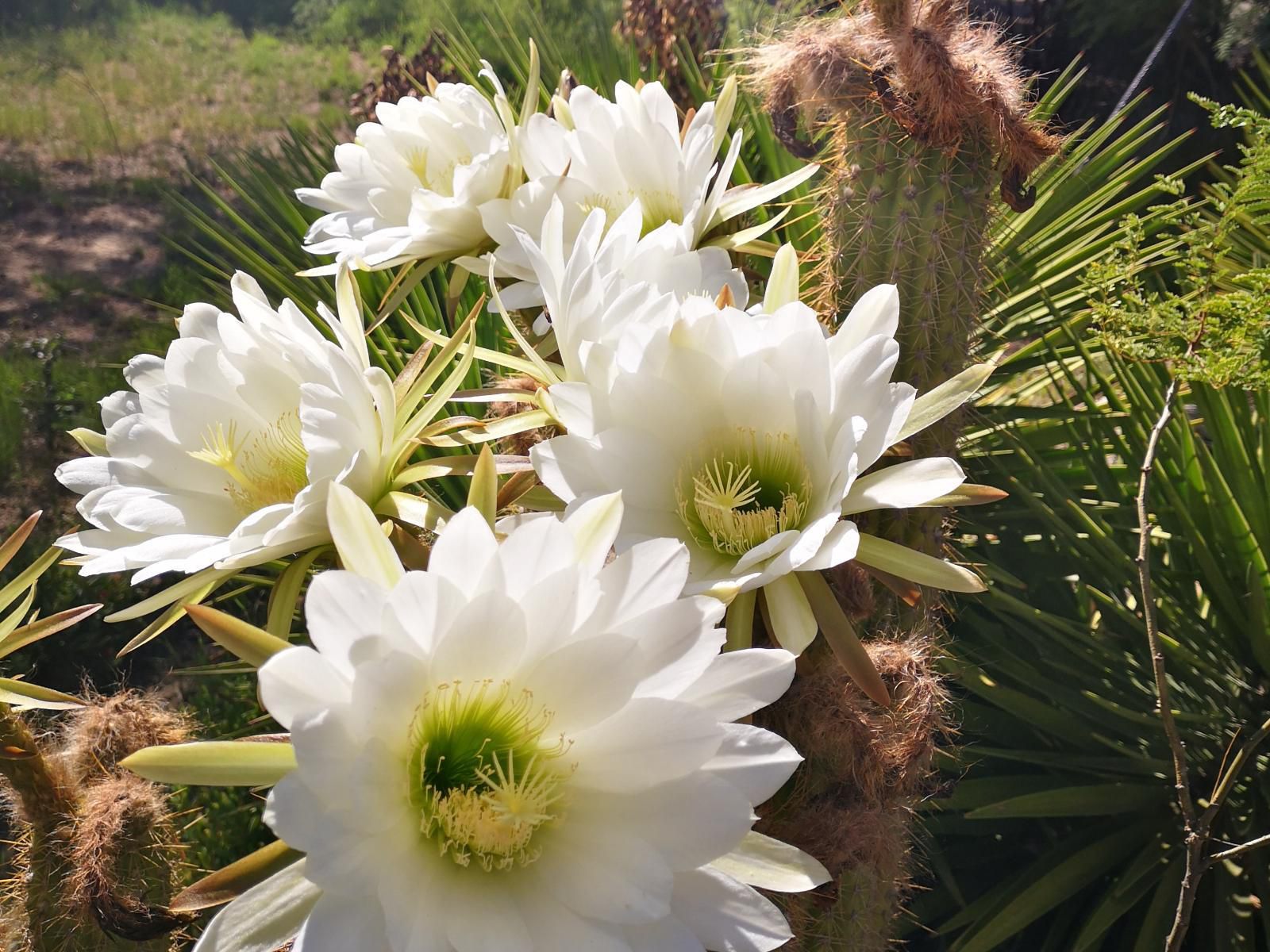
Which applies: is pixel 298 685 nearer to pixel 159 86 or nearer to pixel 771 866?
pixel 771 866

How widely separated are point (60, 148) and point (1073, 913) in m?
4.58

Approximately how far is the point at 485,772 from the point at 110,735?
0.86 feet

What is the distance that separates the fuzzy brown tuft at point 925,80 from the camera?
0.61m

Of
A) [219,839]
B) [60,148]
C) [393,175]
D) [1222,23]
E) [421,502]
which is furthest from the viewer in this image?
[60,148]

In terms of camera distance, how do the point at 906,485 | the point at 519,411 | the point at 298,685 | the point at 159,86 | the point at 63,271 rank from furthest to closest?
the point at 159,86 → the point at 63,271 → the point at 519,411 → the point at 906,485 → the point at 298,685

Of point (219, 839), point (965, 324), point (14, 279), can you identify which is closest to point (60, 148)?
point (14, 279)

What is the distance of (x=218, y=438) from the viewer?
0.50 meters

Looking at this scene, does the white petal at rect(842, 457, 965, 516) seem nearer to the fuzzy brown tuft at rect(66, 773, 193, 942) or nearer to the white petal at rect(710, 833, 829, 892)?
the white petal at rect(710, 833, 829, 892)

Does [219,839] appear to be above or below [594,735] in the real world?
below

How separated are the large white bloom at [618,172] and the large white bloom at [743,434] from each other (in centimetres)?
15

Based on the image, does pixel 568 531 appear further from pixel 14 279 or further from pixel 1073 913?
pixel 14 279

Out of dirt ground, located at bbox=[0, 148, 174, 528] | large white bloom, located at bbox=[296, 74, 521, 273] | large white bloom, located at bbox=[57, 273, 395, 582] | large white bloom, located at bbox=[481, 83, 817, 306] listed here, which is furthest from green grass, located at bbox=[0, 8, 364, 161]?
large white bloom, located at bbox=[57, 273, 395, 582]

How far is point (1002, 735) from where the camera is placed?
1.19 meters

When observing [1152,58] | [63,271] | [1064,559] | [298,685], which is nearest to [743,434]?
[298,685]
